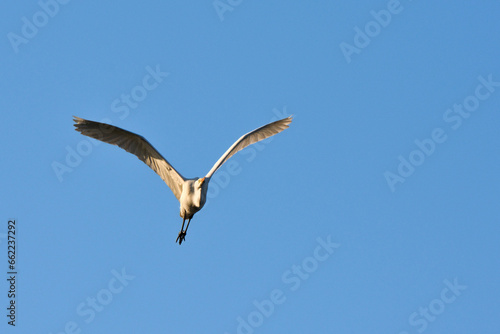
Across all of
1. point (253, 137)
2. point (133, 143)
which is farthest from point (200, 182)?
point (253, 137)

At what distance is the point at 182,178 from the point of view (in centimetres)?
2911

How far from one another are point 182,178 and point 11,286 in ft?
20.5

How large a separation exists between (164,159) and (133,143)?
1.07 metres

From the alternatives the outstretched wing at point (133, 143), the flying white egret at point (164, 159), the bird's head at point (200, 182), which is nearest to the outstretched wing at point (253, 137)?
the flying white egret at point (164, 159)

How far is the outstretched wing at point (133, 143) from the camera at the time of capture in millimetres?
28500

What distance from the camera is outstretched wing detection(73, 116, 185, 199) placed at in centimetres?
2850

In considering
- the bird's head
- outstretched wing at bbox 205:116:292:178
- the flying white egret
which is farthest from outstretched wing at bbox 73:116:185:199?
outstretched wing at bbox 205:116:292:178

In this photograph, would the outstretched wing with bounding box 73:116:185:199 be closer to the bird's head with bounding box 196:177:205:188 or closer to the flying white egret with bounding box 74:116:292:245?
the flying white egret with bounding box 74:116:292:245

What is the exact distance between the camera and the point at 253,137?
30312mm

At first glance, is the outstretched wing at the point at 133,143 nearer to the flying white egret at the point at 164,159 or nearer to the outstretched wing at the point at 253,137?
the flying white egret at the point at 164,159

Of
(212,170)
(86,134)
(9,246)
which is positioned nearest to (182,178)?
(212,170)

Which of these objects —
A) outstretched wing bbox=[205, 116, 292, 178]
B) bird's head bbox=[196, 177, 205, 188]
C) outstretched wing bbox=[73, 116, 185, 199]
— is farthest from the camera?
outstretched wing bbox=[205, 116, 292, 178]

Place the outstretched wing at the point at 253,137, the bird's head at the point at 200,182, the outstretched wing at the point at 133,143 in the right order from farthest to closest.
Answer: the outstretched wing at the point at 253,137, the outstretched wing at the point at 133,143, the bird's head at the point at 200,182

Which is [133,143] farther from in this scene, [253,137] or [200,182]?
[253,137]
